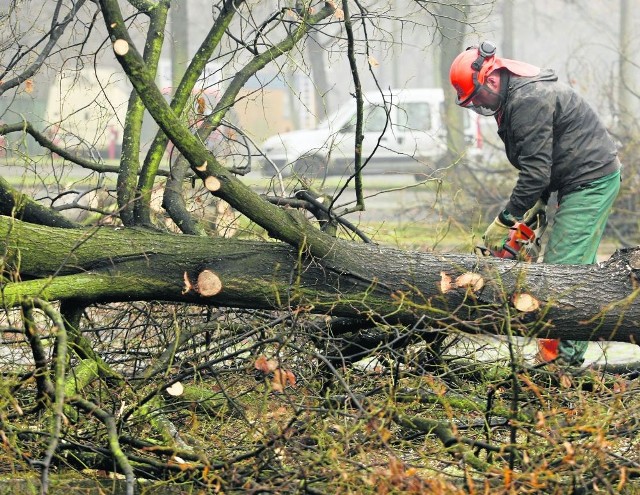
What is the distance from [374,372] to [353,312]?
322 mm

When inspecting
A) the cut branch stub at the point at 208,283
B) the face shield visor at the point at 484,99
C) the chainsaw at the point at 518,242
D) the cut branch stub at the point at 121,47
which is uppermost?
the cut branch stub at the point at 121,47

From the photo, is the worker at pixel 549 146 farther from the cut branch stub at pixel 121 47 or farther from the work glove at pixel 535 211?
the cut branch stub at pixel 121 47

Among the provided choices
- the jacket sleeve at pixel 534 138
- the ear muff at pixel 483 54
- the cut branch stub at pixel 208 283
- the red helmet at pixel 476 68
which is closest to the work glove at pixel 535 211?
the jacket sleeve at pixel 534 138

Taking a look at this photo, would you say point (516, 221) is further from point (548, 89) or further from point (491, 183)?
point (491, 183)

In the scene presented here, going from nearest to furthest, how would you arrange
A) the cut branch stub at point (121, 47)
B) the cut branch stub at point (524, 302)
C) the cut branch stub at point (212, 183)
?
1. the cut branch stub at point (121, 47)
2. the cut branch stub at point (212, 183)
3. the cut branch stub at point (524, 302)

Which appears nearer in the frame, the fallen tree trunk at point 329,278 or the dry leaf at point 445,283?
the fallen tree trunk at point 329,278

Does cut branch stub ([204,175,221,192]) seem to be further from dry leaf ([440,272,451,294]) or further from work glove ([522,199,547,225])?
work glove ([522,199,547,225])

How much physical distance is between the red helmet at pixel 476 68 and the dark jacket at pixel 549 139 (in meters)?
0.08

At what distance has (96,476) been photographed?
11.8ft

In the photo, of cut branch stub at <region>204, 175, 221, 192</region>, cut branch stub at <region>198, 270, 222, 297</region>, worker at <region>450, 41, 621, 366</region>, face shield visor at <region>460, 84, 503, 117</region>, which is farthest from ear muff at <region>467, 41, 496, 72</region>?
cut branch stub at <region>198, 270, 222, 297</region>

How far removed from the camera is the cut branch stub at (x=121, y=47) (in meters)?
3.85

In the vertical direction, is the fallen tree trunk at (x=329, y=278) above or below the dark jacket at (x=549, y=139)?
below

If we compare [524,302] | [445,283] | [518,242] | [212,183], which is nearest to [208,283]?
[212,183]

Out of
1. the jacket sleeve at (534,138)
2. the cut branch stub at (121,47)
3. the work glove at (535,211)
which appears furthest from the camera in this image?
the work glove at (535,211)
